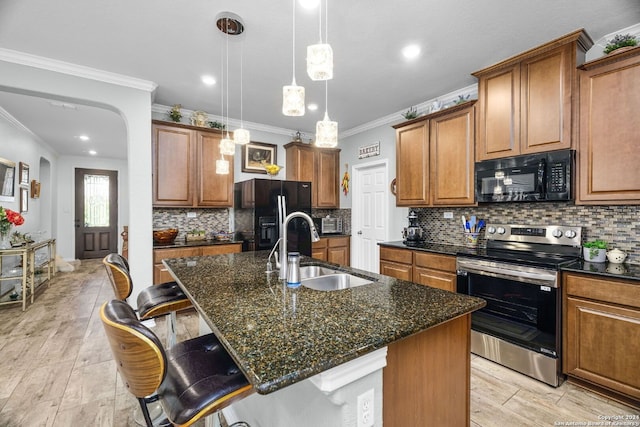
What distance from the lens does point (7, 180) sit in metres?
4.32

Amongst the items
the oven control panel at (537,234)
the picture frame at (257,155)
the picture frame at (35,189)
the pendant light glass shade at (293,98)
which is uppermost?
the picture frame at (257,155)

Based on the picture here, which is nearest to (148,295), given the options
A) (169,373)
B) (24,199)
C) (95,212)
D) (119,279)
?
(119,279)

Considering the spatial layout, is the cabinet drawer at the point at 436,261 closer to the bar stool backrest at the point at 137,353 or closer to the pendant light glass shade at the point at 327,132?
the pendant light glass shade at the point at 327,132

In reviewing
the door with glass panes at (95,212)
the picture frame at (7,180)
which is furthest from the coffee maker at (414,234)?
the door with glass panes at (95,212)

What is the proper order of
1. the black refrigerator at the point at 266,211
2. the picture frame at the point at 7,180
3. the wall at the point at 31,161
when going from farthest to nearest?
the wall at the point at 31,161 < the picture frame at the point at 7,180 < the black refrigerator at the point at 266,211

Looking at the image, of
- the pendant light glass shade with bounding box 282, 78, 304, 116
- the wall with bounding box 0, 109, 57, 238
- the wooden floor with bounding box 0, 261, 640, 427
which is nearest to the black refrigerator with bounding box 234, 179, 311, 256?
the wooden floor with bounding box 0, 261, 640, 427

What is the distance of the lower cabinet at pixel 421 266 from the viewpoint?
2.90 metres

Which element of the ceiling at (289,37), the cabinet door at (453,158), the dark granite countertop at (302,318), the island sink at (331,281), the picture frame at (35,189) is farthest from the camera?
A: the picture frame at (35,189)

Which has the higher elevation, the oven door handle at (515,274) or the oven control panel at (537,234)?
the oven control panel at (537,234)

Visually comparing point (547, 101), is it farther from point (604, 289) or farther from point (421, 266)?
point (421, 266)

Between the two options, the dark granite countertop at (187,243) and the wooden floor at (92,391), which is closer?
the wooden floor at (92,391)

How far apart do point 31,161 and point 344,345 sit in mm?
7149

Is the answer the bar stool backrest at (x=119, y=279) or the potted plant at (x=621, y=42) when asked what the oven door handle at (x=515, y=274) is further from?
the bar stool backrest at (x=119, y=279)

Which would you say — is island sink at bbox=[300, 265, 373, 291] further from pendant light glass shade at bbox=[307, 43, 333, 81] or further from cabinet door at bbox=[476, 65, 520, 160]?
cabinet door at bbox=[476, 65, 520, 160]
